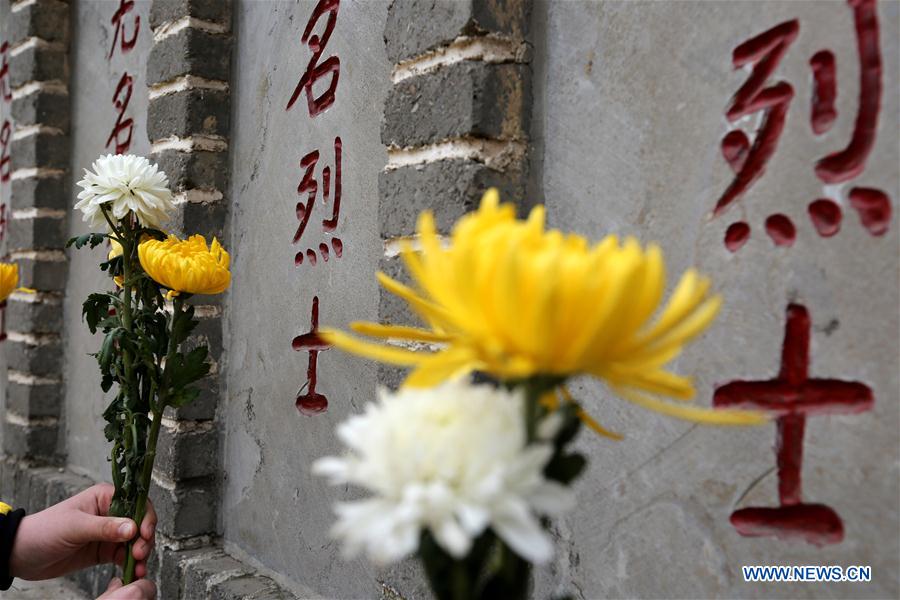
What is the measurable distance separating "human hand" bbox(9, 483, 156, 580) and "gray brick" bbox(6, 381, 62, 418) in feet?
6.57

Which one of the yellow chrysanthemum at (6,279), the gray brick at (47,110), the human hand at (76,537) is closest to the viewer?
the human hand at (76,537)

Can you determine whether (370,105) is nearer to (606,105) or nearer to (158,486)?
(606,105)

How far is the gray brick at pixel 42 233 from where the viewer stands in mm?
3463

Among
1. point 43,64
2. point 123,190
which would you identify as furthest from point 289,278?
point 43,64

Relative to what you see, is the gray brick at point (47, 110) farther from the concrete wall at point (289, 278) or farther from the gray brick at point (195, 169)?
the concrete wall at point (289, 278)

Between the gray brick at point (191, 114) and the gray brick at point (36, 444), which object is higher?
the gray brick at point (191, 114)

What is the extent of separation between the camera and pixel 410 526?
499 mm

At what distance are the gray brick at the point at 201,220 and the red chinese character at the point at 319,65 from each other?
0.51m

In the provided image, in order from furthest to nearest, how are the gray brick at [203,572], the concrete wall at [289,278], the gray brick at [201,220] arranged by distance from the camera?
the gray brick at [201,220], the gray brick at [203,572], the concrete wall at [289,278]

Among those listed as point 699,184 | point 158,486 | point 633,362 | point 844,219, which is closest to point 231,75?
point 158,486

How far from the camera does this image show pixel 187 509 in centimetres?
248

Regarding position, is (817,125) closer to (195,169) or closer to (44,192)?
(195,169)

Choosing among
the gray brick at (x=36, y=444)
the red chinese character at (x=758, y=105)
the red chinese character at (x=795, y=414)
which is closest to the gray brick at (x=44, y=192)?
the gray brick at (x=36, y=444)

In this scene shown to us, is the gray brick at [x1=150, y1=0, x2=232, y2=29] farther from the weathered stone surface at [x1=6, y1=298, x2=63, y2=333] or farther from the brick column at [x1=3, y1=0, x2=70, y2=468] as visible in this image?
the weathered stone surface at [x1=6, y1=298, x2=63, y2=333]
